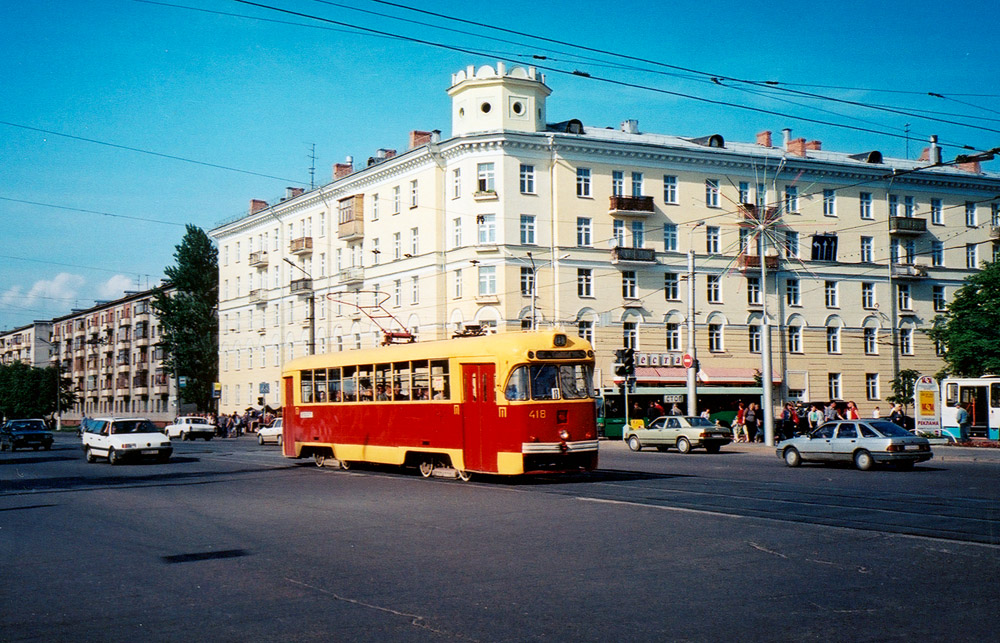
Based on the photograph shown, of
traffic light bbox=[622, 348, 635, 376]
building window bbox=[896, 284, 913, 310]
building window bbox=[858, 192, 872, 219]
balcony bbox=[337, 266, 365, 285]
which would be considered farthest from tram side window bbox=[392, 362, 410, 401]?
building window bbox=[896, 284, 913, 310]

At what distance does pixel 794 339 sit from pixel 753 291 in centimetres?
370

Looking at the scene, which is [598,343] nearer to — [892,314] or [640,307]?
[640,307]

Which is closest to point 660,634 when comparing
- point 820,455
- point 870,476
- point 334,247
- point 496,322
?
point 870,476

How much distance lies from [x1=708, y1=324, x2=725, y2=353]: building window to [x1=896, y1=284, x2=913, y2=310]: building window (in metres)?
13.2

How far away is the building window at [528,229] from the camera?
52719 mm

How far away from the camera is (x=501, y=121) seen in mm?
52750

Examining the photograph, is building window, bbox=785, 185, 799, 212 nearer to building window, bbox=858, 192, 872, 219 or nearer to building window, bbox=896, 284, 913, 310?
building window, bbox=858, 192, 872, 219

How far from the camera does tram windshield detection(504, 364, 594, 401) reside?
19.7 meters

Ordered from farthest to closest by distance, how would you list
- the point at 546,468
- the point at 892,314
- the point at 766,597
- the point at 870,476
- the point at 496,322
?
the point at 892,314 → the point at 496,322 → the point at 870,476 → the point at 546,468 → the point at 766,597

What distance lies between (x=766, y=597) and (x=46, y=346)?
143 m

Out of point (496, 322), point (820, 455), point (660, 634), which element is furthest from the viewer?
point (496, 322)

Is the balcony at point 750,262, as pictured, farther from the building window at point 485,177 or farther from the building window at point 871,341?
the building window at point 485,177

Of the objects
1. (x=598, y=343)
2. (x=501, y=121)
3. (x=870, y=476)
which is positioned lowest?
(x=870, y=476)

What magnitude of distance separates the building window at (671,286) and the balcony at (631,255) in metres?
1.73
